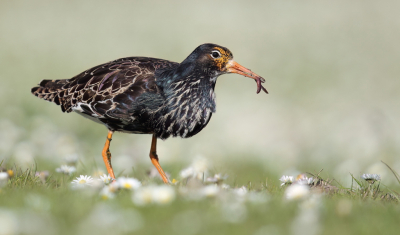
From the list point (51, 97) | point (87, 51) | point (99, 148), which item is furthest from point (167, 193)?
point (87, 51)

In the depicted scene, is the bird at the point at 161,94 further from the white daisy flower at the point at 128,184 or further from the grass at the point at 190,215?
the grass at the point at 190,215

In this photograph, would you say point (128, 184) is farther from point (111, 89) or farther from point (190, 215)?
point (111, 89)

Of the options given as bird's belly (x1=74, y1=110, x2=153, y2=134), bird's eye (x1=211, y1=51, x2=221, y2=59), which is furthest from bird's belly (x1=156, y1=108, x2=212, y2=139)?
bird's eye (x1=211, y1=51, x2=221, y2=59)

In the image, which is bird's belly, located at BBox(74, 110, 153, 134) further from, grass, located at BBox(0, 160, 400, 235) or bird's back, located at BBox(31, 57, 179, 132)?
grass, located at BBox(0, 160, 400, 235)

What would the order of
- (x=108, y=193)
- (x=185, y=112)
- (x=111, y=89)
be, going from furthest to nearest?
1. (x=111, y=89)
2. (x=185, y=112)
3. (x=108, y=193)

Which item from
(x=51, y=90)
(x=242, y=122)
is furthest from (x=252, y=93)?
(x=51, y=90)

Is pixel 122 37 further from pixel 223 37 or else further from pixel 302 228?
pixel 302 228
